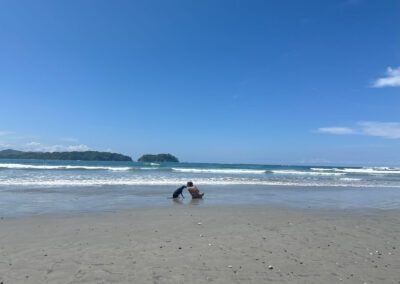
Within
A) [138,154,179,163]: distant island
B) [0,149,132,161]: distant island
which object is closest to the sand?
[0,149,132,161]: distant island

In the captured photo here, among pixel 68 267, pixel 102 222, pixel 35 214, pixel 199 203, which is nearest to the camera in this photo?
pixel 68 267

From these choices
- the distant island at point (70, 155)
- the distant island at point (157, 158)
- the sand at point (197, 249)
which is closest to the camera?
the sand at point (197, 249)

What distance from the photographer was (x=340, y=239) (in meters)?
8.55

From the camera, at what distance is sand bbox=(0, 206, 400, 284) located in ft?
18.9

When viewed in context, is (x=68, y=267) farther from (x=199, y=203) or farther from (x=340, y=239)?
(x=199, y=203)

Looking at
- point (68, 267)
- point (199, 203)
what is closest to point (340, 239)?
point (68, 267)

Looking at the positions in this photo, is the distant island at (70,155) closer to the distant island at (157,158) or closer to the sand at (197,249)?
the distant island at (157,158)

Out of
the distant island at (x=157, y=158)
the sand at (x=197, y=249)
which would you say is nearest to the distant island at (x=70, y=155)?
the distant island at (x=157, y=158)

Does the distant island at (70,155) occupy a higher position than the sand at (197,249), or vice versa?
the distant island at (70,155)

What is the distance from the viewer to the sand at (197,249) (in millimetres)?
5754

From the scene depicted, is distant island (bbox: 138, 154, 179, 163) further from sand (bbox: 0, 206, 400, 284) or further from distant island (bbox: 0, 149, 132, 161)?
sand (bbox: 0, 206, 400, 284)

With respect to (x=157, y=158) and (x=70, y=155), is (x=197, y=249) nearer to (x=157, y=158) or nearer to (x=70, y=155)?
(x=70, y=155)

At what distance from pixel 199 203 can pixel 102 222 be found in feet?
20.3

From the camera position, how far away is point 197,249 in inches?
289
